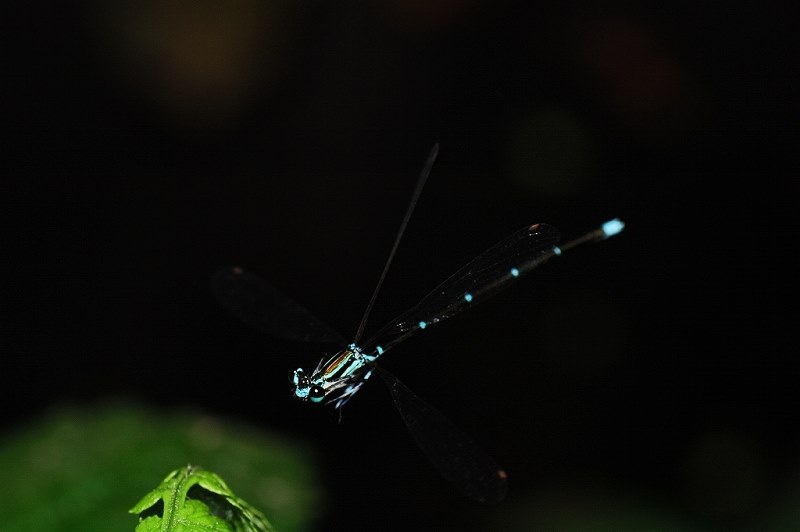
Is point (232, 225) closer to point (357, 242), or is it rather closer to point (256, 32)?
point (357, 242)

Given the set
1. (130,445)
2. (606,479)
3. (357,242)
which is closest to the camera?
(130,445)

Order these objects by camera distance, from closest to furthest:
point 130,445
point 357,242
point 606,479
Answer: point 130,445 < point 606,479 < point 357,242

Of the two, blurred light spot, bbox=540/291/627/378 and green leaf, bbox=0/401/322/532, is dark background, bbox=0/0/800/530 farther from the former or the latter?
green leaf, bbox=0/401/322/532

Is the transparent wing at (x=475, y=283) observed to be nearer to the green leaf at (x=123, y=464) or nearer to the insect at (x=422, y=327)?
the insect at (x=422, y=327)

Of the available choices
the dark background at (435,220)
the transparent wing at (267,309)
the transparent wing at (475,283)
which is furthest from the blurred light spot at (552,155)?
the transparent wing at (267,309)

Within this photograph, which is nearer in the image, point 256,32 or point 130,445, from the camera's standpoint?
point 130,445

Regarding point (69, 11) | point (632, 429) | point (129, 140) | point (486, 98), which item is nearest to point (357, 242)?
Result: point (486, 98)

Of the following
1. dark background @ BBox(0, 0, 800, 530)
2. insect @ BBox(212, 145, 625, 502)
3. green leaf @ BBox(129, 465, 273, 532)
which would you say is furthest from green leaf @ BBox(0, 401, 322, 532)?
green leaf @ BBox(129, 465, 273, 532)
